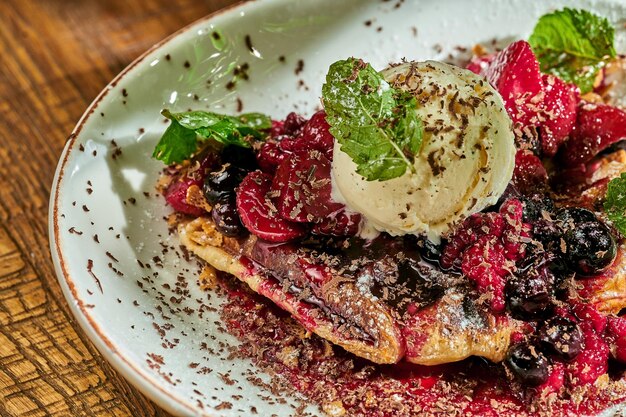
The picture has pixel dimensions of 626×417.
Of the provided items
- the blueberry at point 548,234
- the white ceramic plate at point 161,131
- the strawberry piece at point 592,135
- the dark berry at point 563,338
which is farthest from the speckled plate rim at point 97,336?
the strawberry piece at point 592,135

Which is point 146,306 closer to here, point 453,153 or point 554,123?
point 453,153

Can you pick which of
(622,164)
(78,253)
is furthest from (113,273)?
(622,164)

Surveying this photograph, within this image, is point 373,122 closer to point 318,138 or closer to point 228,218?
point 318,138

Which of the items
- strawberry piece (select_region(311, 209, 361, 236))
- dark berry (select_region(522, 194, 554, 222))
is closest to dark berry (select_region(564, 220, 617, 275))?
dark berry (select_region(522, 194, 554, 222))

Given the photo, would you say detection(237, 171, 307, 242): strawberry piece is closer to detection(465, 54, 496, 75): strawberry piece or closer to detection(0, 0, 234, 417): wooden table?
detection(0, 0, 234, 417): wooden table

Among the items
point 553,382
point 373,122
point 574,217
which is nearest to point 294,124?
point 373,122

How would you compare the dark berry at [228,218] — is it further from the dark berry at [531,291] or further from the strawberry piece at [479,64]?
the strawberry piece at [479,64]
